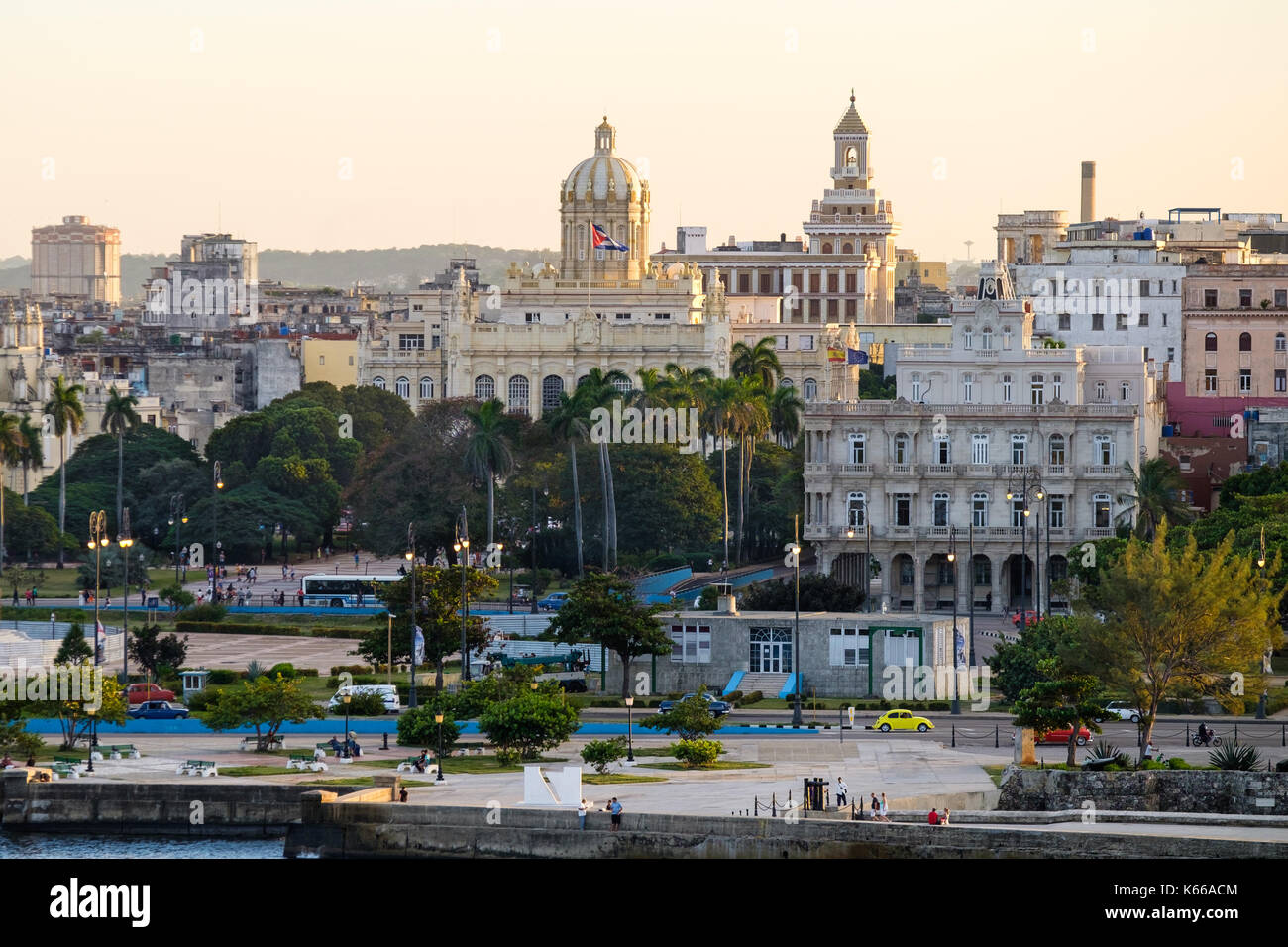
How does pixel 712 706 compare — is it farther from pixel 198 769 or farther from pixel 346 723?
pixel 198 769

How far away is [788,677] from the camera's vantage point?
96062 mm

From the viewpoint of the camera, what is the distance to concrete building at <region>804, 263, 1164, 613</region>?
118750 millimetres

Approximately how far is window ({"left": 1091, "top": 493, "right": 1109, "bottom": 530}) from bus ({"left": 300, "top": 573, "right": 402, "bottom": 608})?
96.9 ft

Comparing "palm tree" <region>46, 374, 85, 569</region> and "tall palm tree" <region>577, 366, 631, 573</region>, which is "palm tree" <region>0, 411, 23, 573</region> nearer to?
"palm tree" <region>46, 374, 85, 569</region>

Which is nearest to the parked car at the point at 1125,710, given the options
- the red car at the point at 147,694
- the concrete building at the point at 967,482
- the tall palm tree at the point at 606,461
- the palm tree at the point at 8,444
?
the red car at the point at 147,694

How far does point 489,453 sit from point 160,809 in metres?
57.2

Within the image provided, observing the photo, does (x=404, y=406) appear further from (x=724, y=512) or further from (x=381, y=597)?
(x=381, y=597)

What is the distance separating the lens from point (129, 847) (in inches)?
2872

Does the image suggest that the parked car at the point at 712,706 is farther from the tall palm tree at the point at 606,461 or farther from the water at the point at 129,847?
the tall palm tree at the point at 606,461

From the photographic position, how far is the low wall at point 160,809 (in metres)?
73.7

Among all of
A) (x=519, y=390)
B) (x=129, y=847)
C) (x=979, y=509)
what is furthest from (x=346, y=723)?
(x=519, y=390)
